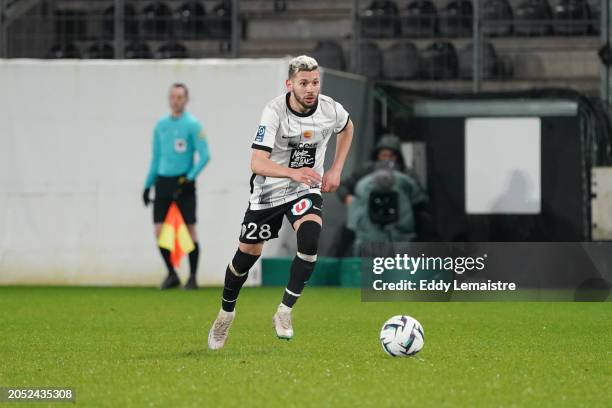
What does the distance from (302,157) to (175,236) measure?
21.7 ft

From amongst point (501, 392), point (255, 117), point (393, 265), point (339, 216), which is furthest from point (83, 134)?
point (501, 392)

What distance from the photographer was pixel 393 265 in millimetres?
12344

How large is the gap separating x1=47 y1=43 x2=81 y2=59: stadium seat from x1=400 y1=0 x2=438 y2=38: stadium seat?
12.9 feet

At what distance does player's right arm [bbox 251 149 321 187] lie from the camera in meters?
7.87

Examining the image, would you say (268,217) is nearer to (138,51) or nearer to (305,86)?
(305,86)

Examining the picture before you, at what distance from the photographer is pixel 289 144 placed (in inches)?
325

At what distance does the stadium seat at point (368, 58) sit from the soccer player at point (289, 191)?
26.7 ft

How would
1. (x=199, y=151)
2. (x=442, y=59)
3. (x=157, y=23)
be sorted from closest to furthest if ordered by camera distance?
(x=199, y=151), (x=442, y=59), (x=157, y=23)

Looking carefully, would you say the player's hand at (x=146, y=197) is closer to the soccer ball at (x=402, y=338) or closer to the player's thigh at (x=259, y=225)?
the player's thigh at (x=259, y=225)

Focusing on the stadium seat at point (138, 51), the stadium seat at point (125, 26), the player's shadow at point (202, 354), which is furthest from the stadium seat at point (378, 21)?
the player's shadow at point (202, 354)

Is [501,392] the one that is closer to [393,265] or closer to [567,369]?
[567,369]

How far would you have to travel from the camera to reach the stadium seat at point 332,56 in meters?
16.6

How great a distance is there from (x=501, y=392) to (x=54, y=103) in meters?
10.3

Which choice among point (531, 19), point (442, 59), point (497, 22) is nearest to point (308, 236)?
point (442, 59)
